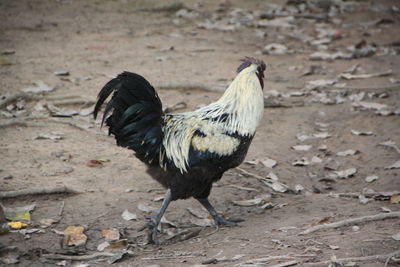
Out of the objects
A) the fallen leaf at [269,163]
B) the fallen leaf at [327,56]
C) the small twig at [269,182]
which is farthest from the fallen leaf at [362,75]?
the small twig at [269,182]

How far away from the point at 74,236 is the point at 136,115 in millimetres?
1298

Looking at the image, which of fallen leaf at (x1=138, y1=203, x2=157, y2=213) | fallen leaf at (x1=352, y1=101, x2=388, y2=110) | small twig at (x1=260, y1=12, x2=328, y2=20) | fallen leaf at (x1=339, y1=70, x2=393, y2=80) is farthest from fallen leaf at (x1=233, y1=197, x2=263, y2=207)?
small twig at (x1=260, y1=12, x2=328, y2=20)

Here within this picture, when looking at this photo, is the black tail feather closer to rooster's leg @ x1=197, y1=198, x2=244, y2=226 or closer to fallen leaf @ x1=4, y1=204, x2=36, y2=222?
rooster's leg @ x1=197, y1=198, x2=244, y2=226

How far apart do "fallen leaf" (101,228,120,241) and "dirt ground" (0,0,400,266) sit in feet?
0.20

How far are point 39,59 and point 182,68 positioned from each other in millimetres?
2509

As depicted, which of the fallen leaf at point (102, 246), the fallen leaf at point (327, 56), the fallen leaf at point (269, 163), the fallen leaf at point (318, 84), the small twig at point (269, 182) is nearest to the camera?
the fallen leaf at point (102, 246)

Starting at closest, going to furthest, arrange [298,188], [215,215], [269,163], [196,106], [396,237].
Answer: [396,237], [215,215], [298,188], [269,163], [196,106]

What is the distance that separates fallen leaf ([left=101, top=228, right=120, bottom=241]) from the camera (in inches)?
208

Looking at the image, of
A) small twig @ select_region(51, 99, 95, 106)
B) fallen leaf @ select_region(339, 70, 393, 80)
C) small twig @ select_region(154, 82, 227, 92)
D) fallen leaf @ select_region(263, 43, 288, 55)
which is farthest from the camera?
fallen leaf @ select_region(263, 43, 288, 55)

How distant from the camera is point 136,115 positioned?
535 centimetres

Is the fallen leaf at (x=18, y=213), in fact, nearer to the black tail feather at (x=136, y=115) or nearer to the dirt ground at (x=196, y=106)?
the dirt ground at (x=196, y=106)

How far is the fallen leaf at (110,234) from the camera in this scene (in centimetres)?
529

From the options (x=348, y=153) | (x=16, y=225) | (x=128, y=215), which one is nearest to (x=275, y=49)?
(x=348, y=153)

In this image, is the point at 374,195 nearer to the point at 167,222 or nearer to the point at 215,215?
the point at 215,215
